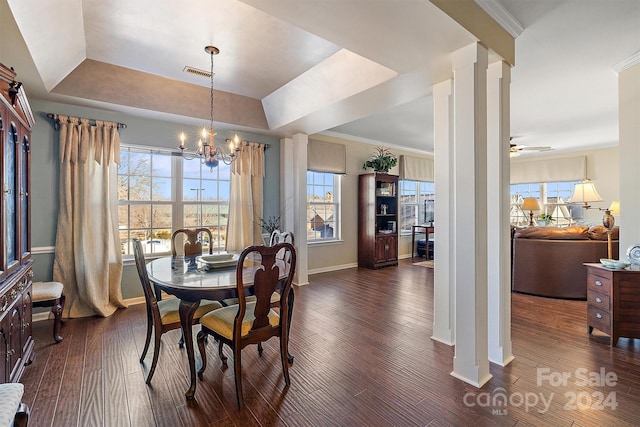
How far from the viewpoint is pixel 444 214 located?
2.67 m

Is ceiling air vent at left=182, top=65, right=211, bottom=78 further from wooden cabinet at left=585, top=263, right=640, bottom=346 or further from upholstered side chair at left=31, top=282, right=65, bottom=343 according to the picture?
wooden cabinet at left=585, top=263, right=640, bottom=346

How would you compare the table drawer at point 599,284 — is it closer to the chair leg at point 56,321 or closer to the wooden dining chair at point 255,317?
the wooden dining chair at point 255,317

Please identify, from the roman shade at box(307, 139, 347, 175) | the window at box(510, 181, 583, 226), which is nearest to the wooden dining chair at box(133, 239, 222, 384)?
the roman shade at box(307, 139, 347, 175)

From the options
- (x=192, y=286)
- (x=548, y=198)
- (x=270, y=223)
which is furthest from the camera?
(x=548, y=198)

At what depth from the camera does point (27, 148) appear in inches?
100

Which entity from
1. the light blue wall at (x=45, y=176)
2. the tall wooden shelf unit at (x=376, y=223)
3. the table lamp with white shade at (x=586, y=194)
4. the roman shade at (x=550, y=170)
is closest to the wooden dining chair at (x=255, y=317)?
the light blue wall at (x=45, y=176)

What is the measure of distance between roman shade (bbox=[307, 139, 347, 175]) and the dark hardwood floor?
3025 mm

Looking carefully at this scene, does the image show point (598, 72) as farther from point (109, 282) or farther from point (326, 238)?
point (109, 282)

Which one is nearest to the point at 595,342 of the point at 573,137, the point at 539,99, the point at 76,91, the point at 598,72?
the point at 598,72

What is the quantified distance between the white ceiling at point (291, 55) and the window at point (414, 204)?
2.82m

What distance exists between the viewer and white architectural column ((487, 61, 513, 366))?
7.50 feet

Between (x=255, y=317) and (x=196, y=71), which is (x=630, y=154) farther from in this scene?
(x=196, y=71)

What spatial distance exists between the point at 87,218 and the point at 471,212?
3.96 m

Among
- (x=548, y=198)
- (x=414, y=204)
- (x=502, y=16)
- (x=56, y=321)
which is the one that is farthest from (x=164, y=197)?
(x=548, y=198)
